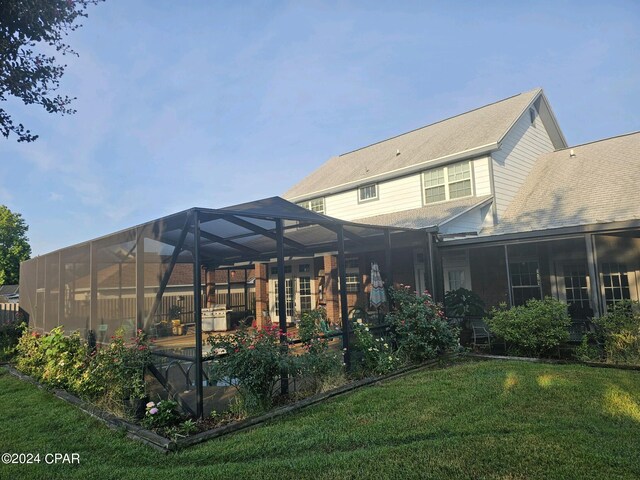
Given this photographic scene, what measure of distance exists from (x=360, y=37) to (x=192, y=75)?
211 inches

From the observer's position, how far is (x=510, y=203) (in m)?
13.4

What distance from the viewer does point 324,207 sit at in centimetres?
1762

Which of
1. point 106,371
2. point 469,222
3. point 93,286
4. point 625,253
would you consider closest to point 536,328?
point 625,253

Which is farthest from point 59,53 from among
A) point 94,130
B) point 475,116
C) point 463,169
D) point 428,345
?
point 475,116

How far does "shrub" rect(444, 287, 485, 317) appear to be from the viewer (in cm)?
941

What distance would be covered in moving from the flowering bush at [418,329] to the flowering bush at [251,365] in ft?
10.0

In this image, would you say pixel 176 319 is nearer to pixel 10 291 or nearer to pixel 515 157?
pixel 515 157

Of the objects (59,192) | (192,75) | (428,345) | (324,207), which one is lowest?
(428,345)

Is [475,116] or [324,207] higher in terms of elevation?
[475,116]

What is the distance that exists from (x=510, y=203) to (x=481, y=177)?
4.95 ft

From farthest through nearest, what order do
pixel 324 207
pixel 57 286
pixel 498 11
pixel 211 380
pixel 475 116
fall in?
pixel 324 207
pixel 475 116
pixel 498 11
pixel 57 286
pixel 211 380

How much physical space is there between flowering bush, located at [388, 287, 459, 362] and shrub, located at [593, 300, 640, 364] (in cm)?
261

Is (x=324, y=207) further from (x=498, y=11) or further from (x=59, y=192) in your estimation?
(x=59, y=192)

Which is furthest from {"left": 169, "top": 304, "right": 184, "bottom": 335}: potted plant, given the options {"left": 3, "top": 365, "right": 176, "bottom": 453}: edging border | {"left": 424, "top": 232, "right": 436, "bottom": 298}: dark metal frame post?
{"left": 424, "top": 232, "right": 436, "bottom": 298}: dark metal frame post
